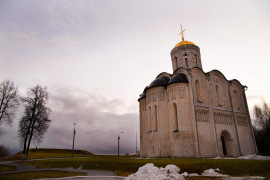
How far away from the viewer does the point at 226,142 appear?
24969mm

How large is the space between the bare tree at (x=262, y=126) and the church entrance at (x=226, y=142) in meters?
14.7

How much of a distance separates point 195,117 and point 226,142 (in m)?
7.47

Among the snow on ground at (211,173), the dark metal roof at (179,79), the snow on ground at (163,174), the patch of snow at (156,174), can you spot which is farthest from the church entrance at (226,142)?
the patch of snow at (156,174)

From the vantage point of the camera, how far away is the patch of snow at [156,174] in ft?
34.8

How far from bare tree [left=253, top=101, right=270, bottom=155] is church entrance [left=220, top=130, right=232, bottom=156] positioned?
14.7 metres

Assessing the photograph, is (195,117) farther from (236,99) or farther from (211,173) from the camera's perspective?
(236,99)

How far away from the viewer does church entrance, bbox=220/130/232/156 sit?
2442 centimetres

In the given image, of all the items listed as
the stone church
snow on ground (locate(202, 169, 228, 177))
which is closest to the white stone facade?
the stone church

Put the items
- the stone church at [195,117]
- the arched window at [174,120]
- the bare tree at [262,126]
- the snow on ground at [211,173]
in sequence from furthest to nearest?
the bare tree at [262,126], the arched window at [174,120], the stone church at [195,117], the snow on ground at [211,173]

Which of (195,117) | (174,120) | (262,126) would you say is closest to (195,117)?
(195,117)

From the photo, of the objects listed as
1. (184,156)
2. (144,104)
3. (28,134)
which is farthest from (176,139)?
(28,134)

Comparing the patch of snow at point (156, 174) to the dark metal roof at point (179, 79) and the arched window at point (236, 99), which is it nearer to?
the dark metal roof at point (179, 79)

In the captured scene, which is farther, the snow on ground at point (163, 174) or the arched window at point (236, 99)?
the arched window at point (236, 99)

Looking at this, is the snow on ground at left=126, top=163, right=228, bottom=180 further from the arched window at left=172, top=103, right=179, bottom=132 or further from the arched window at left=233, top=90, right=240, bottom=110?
the arched window at left=233, top=90, right=240, bottom=110
